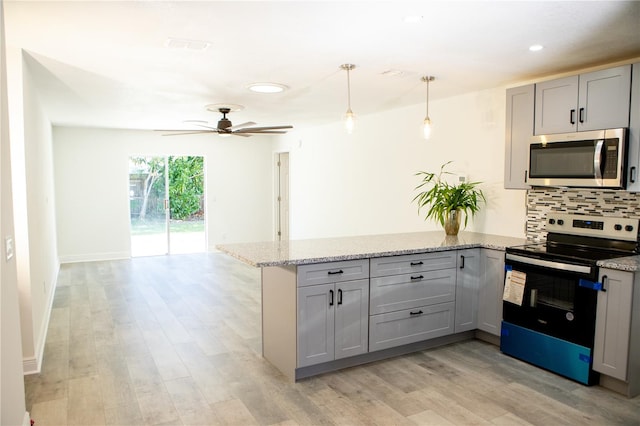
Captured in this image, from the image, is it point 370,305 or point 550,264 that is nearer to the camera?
point 550,264

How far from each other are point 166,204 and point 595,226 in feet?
23.5

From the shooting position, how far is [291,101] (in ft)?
17.0

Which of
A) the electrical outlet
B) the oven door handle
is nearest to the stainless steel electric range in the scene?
the oven door handle

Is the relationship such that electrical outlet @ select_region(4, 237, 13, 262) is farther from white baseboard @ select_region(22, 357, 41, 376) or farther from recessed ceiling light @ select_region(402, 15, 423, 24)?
recessed ceiling light @ select_region(402, 15, 423, 24)

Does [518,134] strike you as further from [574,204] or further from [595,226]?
[595,226]

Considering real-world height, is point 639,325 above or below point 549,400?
above

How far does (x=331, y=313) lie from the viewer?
3186 mm

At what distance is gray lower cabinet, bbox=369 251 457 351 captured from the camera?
3406 mm

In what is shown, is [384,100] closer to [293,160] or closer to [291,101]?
[291,101]

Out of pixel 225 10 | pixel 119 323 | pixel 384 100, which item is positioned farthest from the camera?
pixel 384 100

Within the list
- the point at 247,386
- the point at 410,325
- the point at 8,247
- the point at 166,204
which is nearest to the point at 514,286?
the point at 410,325

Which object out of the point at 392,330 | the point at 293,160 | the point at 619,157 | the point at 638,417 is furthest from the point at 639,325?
the point at 293,160

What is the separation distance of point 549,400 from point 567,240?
4.62 ft

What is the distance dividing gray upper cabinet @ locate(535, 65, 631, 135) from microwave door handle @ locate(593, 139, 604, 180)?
0.13m
